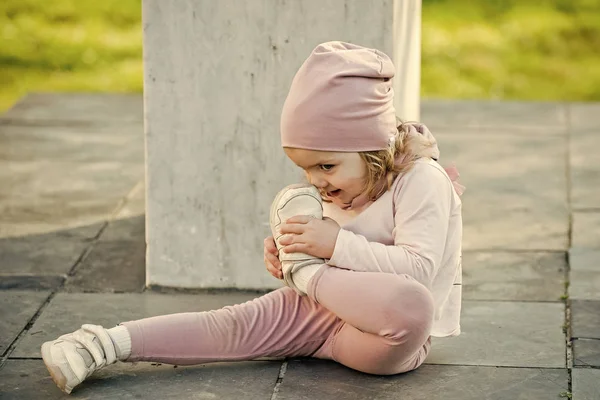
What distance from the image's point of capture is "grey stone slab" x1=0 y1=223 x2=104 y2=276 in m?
4.71

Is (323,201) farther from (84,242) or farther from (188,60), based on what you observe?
(84,242)

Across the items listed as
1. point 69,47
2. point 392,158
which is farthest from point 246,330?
point 69,47

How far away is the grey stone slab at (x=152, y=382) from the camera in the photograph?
3.48 metres

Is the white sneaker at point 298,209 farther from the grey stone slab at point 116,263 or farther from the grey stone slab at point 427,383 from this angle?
the grey stone slab at point 116,263

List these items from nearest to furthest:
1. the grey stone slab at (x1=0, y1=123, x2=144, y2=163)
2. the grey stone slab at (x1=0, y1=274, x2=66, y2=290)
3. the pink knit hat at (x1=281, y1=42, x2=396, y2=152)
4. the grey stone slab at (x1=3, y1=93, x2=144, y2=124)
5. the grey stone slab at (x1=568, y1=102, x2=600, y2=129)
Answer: the pink knit hat at (x1=281, y1=42, x2=396, y2=152) → the grey stone slab at (x1=0, y1=274, x2=66, y2=290) → the grey stone slab at (x1=0, y1=123, x2=144, y2=163) → the grey stone slab at (x1=568, y1=102, x2=600, y2=129) → the grey stone slab at (x1=3, y1=93, x2=144, y2=124)

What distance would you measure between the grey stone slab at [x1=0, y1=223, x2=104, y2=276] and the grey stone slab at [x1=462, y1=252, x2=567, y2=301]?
5.41 feet

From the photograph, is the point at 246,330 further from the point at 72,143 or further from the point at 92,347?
the point at 72,143

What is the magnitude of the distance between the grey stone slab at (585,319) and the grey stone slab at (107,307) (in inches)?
47.1

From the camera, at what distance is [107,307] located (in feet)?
14.0

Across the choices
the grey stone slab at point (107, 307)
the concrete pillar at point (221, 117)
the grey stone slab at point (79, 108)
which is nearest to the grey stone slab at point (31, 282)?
the grey stone slab at point (107, 307)

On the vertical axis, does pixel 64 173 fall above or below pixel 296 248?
below

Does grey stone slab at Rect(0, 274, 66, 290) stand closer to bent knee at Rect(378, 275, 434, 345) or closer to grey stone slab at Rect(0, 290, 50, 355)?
grey stone slab at Rect(0, 290, 50, 355)

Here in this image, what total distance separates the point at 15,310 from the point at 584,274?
2193 mm

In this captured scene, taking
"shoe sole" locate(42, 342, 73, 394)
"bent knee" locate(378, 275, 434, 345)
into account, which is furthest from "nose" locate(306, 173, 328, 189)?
"shoe sole" locate(42, 342, 73, 394)
